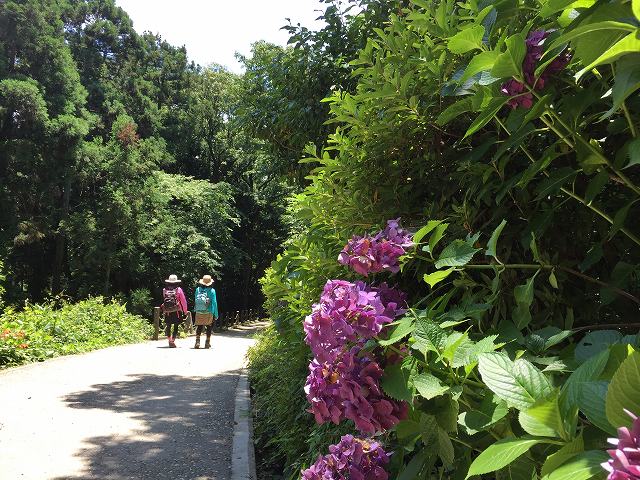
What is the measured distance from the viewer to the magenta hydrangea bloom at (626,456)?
1.94 ft

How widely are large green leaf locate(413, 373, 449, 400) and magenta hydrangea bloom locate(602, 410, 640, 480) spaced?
518 millimetres

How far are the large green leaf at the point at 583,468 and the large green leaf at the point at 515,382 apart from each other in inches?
6.8

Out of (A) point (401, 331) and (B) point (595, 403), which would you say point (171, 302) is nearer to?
(A) point (401, 331)

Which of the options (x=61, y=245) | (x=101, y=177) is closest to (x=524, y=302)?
(x=101, y=177)

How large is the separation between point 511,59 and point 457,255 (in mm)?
514

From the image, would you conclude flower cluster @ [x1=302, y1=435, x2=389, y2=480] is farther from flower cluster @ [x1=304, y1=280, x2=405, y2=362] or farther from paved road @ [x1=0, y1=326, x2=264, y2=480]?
paved road @ [x1=0, y1=326, x2=264, y2=480]

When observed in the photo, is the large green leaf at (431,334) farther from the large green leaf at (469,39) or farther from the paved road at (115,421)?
the paved road at (115,421)

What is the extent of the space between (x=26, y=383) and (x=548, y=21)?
817cm

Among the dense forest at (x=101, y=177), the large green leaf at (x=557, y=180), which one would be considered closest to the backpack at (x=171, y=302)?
the dense forest at (x=101, y=177)

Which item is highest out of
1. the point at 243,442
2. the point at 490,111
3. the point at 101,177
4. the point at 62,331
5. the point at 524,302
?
the point at 101,177

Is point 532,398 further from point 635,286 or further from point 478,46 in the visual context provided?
point 635,286

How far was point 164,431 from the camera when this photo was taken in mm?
5312

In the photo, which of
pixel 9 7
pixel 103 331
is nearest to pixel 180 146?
pixel 9 7

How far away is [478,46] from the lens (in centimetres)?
121
